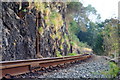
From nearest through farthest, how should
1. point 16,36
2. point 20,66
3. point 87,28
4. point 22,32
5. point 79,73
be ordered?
1. point 20,66
2. point 79,73
3. point 16,36
4. point 22,32
5. point 87,28


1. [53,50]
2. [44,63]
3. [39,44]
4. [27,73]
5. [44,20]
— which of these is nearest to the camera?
[27,73]

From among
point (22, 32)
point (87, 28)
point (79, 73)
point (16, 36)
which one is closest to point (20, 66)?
point (79, 73)

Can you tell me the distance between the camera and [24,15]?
884cm

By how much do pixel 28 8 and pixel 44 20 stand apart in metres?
2.50

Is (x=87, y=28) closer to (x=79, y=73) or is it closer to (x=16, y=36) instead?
(x=16, y=36)

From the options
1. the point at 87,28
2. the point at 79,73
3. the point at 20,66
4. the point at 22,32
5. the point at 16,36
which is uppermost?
the point at 87,28

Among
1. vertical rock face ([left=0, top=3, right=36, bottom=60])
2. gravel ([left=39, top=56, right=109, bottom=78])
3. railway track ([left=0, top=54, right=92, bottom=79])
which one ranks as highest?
vertical rock face ([left=0, top=3, right=36, bottom=60])

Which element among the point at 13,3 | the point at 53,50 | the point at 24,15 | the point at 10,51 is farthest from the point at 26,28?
the point at 53,50

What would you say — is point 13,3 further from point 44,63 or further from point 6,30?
point 44,63

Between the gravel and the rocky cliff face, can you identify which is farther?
the rocky cliff face

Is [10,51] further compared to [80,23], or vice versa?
[80,23]

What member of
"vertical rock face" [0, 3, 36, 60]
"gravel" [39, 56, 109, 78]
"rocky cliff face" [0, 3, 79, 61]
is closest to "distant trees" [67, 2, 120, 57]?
"rocky cliff face" [0, 3, 79, 61]

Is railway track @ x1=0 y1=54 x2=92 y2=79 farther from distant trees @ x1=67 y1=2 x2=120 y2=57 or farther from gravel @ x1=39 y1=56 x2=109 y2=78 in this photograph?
distant trees @ x1=67 y1=2 x2=120 y2=57

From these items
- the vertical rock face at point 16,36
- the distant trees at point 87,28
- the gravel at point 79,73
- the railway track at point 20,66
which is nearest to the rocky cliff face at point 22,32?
the vertical rock face at point 16,36
